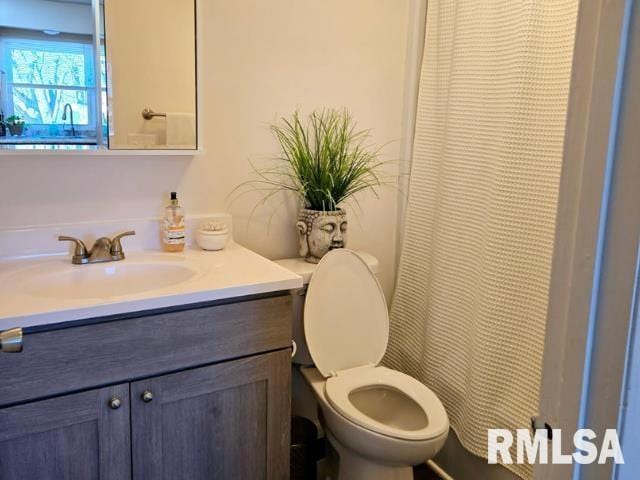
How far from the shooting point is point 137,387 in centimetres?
126

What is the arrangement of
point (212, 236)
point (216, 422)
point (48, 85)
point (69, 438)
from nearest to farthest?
point (69, 438)
point (216, 422)
point (48, 85)
point (212, 236)

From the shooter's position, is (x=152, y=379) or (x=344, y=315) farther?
(x=344, y=315)

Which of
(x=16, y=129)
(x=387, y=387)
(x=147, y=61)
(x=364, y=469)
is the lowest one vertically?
(x=364, y=469)

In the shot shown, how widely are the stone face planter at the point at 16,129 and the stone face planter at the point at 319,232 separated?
88 centimetres

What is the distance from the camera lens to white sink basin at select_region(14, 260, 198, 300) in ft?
4.67

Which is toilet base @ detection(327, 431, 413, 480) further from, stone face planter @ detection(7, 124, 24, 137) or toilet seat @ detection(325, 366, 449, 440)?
stone face planter @ detection(7, 124, 24, 137)

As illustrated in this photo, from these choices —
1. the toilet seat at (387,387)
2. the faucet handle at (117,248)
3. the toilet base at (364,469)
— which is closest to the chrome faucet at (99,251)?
the faucet handle at (117,248)

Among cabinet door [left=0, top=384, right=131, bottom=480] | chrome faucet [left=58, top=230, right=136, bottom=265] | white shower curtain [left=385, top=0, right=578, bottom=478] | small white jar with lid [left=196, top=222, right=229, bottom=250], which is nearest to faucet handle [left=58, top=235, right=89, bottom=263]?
chrome faucet [left=58, top=230, right=136, bottom=265]

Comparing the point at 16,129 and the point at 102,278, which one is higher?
the point at 16,129

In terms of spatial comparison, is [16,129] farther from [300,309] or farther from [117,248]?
[300,309]

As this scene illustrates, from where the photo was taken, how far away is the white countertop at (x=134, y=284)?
115 centimetres

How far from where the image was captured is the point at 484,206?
5.51 ft

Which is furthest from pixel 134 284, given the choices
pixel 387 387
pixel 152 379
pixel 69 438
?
pixel 387 387

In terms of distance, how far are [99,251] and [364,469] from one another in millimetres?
1011
